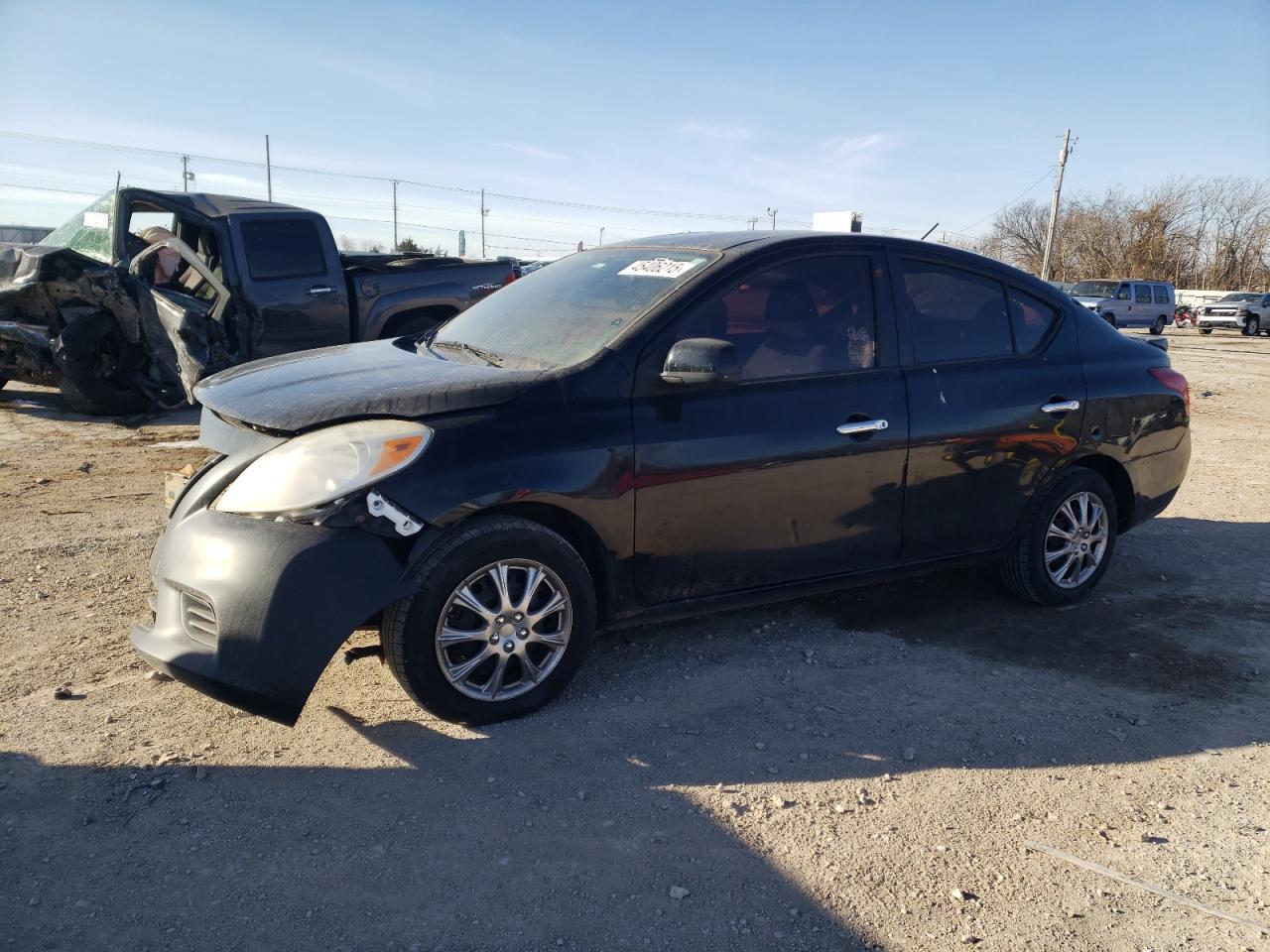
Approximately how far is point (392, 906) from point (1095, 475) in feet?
13.0

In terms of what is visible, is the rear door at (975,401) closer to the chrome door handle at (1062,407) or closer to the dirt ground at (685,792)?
the chrome door handle at (1062,407)

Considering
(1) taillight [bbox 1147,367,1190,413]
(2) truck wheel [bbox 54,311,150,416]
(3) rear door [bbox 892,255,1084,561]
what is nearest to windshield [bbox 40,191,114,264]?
(2) truck wheel [bbox 54,311,150,416]

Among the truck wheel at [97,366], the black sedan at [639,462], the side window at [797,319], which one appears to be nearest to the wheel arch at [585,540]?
the black sedan at [639,462]

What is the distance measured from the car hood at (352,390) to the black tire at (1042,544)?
A: 2.65 m

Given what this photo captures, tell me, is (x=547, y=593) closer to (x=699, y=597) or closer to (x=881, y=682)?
(x=699, y=597)

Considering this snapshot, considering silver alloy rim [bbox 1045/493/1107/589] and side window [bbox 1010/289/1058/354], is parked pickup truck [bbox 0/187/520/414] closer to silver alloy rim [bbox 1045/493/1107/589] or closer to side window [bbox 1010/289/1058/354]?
side window [bbox 1010/289/1058/354]

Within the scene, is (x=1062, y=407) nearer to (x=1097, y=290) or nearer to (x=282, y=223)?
(x=282, y=223)

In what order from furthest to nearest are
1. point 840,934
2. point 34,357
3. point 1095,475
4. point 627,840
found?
point 34,357
point 1095,475
point 627,840
point 840,934

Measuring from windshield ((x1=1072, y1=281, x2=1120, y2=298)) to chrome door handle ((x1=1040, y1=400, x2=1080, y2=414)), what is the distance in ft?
98.9

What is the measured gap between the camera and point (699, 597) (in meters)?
3.86

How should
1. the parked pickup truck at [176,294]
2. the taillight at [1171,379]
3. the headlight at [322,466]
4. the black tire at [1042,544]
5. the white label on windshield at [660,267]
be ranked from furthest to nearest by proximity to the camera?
the parked pickup truck at [176,294] → the taillight at [1171,379] → the black tire at [1042,544] → the white label on windshield at [660,267] → the headlight at [322,466]

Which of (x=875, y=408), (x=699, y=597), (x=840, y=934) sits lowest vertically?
(x=840, y=934)

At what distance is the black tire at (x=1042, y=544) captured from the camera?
4707mm

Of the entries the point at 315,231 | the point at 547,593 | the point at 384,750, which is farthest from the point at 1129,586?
the point at 315,231
